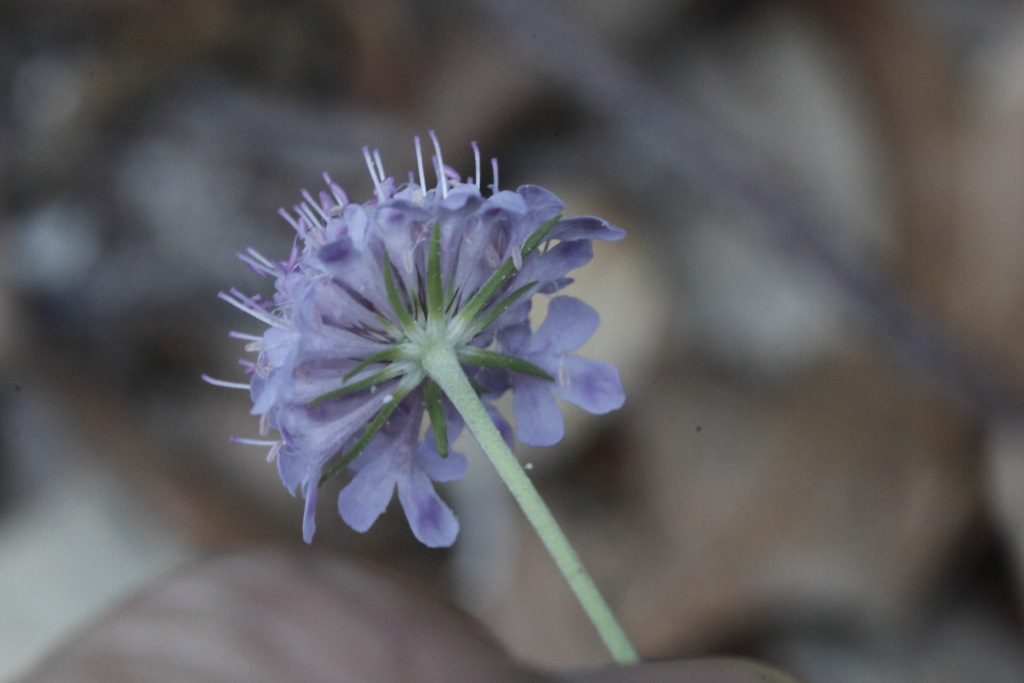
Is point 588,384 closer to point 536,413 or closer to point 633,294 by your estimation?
point 536,413

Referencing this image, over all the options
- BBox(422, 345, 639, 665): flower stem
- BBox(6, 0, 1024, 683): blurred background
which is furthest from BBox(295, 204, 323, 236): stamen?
BBox(6, 0, 1024, 683): blurred background

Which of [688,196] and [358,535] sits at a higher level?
[688,196]

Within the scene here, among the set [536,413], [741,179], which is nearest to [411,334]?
[536,413]

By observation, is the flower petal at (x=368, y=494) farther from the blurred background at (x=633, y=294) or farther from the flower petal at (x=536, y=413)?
the blurred background at (x=633, y=294)

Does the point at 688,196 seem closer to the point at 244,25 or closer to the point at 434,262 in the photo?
the point at 244,25

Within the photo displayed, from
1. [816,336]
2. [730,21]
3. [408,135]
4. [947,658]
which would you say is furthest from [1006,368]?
[408,135]

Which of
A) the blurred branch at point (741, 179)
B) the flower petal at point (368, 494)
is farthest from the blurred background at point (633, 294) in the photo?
the flower petal at point (368, 494)
